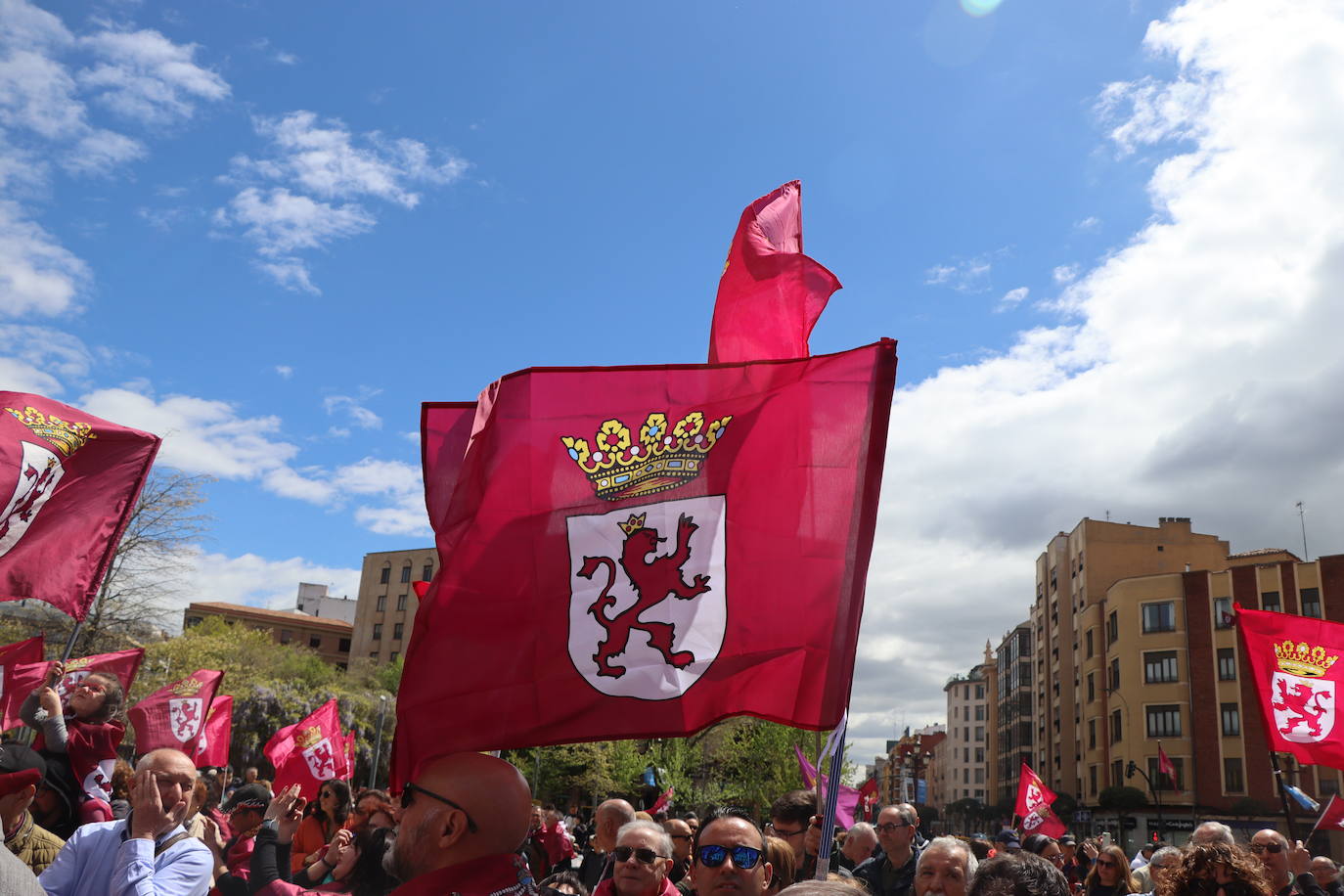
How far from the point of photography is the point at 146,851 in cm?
410

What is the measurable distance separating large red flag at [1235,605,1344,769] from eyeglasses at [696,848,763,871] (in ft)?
26.4

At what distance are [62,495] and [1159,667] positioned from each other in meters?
63.2

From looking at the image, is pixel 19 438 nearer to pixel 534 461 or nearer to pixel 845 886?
pixel 534 461

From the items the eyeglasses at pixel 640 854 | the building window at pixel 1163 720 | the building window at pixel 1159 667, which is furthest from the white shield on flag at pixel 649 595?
the building window at pixel 1159 667

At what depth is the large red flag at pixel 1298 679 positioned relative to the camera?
10555 mm

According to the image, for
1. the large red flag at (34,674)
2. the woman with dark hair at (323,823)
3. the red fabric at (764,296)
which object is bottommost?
the woman with dark hair at (323,823)

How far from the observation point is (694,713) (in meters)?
4.48

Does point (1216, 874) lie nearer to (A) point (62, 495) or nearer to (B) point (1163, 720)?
(A) point (62, 495)

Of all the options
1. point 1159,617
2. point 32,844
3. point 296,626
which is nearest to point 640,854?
point 32,844

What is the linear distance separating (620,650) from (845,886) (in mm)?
Result: 2367

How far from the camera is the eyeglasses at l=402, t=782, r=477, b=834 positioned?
3141 millimetres

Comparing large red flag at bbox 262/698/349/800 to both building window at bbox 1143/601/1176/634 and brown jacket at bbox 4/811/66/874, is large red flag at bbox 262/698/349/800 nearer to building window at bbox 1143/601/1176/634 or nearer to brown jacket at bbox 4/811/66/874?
brown jacket at bbox 4/811/66/874

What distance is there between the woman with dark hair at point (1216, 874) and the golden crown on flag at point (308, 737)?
39.1ft

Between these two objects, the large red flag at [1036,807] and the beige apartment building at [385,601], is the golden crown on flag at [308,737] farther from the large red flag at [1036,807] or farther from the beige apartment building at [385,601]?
the beige apartment building at [385,601]
